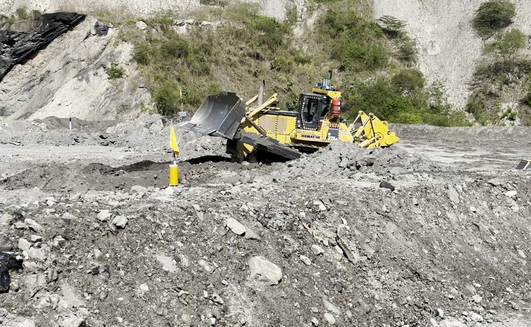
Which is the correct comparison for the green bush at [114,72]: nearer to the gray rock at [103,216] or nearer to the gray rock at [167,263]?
the gray rock at [103,216]

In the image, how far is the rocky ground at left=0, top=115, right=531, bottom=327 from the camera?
507cm

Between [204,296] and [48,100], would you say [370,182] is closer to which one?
[204,296]

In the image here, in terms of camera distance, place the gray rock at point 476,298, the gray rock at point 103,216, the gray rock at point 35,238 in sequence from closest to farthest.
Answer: the gray rock at point 35,238, the gray rock at point 103,216, the gray rock at point 476,298

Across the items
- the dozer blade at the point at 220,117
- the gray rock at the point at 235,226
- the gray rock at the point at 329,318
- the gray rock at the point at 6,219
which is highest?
the dozer blade at the point at 220,117

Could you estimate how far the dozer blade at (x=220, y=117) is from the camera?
11.2m

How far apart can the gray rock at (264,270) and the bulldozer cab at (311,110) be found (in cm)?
757

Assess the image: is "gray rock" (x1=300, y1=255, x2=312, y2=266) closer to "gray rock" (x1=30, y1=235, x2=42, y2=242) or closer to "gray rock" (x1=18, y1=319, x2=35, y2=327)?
"gray rock" (x1=30, y1=235, x2=42, y2=242)

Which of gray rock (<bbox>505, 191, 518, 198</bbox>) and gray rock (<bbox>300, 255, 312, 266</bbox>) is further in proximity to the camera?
gray rock (<bbox>505, 191, 518, 198</bbox>)

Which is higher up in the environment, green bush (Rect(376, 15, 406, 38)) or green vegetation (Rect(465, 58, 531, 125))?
green bush (Rect(376, 15, 406, 38))

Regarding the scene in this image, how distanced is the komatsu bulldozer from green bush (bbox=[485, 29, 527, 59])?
22.9 metres

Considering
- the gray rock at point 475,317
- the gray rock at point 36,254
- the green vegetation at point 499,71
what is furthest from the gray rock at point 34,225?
the green vegetation at point 499,71

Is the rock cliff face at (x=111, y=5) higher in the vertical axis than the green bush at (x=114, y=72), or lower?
higher

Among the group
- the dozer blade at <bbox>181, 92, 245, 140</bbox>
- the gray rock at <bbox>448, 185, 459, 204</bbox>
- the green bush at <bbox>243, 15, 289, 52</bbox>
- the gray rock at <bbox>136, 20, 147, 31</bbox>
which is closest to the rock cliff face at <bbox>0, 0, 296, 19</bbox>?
the gray rock at <bbox>136, 20, 147, 31</bbox>

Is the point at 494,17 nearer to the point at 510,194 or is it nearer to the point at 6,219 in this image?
the point at 510,194
